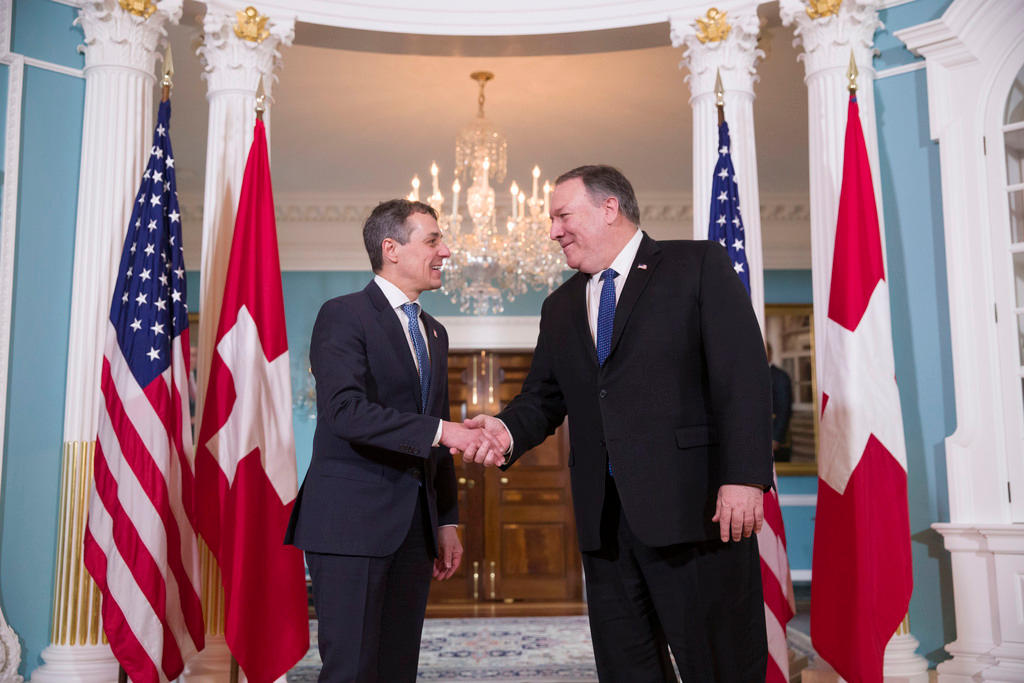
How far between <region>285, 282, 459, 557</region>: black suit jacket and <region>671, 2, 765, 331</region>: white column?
198cm

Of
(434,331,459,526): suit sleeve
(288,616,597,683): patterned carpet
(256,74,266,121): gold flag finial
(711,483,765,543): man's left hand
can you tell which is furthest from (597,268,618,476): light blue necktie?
(288,616,597,683): patterned carpet

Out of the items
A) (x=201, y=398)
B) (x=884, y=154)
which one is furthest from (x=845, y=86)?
(x=201, y=398)

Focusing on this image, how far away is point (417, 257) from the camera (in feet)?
8.30

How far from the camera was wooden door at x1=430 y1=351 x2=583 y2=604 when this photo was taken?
782 cm

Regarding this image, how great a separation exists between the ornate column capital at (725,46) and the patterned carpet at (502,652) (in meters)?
2.96

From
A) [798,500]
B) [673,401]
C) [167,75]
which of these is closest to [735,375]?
[673,401]

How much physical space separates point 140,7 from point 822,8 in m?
2.92

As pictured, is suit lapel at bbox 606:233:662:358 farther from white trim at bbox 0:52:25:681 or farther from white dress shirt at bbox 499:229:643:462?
white trim at bbox 0:52:25:681

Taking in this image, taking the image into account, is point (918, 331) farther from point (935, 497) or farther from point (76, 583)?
point (76, 583)

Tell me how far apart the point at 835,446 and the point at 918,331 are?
2.46ft

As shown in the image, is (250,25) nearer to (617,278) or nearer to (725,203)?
(725,203)

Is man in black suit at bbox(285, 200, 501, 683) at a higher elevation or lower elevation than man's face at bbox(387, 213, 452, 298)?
lower

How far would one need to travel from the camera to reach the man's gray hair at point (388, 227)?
254cm

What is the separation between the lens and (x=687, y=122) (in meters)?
6.39
